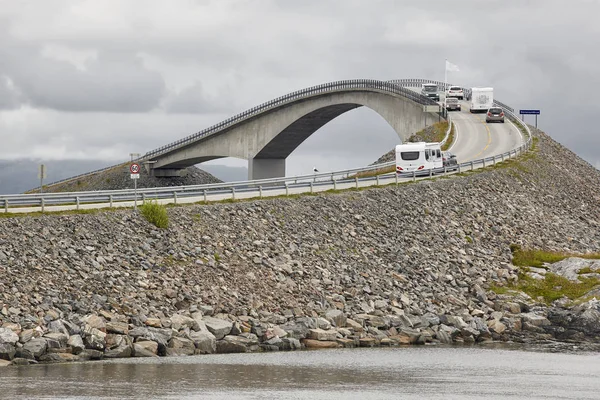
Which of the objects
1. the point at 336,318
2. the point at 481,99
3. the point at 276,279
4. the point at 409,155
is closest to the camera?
the point at 336,318

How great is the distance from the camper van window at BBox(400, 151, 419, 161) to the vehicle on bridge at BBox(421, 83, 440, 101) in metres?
41.3

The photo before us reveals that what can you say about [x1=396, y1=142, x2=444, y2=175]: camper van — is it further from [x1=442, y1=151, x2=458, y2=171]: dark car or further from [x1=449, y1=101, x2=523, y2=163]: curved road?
[x1=449, y1=101, x2=523, y2=163]: curved road

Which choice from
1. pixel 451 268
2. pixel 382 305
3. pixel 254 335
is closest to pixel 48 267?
pixel 254 335

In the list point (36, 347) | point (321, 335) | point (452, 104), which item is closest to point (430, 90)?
point (452, 104)

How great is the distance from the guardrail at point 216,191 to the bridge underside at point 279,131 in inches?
1136

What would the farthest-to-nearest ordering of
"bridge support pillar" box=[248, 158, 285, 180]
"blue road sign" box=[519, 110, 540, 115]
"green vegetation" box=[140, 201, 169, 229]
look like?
1. "bridge support pillar" box=[248, 158, 285, 180]
2. "blue road sign" box=[519, 110, 540, 115]
3. "green vegetation" box=[140, 201, 169, 229]

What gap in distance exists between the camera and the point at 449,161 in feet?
260

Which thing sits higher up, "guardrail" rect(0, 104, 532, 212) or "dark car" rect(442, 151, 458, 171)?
"dark car" rect(442, 151, 458, 171)

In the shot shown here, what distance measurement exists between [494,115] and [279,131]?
28856mm

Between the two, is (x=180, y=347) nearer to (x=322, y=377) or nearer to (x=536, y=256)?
(x=322, y=377)

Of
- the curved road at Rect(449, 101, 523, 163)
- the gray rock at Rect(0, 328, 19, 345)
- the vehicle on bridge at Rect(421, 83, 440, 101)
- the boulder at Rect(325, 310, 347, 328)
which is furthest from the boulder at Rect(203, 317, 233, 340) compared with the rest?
the vehicle on bridge at Rect(421, 83, 440, 101)

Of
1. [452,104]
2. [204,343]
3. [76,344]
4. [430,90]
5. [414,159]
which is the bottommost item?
[204,343]

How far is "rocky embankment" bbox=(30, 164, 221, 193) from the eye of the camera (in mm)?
139250

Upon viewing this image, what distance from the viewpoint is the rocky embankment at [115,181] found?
139250mm
